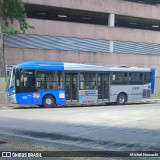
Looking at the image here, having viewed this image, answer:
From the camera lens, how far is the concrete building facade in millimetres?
37469

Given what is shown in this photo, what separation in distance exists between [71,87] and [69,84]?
250 millimetres

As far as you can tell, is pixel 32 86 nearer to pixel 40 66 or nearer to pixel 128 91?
pixel 40 66

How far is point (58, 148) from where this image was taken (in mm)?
9391

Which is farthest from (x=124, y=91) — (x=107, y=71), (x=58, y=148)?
(x=58, y=148)

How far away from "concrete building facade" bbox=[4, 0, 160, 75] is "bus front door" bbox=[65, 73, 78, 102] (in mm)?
12301

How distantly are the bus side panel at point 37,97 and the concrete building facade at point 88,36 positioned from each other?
40.8 ft

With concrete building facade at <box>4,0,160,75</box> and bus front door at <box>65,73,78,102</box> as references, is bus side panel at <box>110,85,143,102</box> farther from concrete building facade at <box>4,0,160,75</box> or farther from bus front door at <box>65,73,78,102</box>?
concrete building facade at <box>4,0,160,75</box>

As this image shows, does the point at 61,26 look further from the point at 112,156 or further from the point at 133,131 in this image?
the point at 112,156

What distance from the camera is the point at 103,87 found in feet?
89.6

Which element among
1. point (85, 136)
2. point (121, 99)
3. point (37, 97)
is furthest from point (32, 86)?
point (85, 136)

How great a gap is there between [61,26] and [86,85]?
1425 cm

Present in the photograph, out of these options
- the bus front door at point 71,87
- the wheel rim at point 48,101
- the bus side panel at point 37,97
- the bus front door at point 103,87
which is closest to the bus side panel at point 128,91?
the bus front door at point 103,87

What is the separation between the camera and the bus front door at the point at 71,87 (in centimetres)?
2573

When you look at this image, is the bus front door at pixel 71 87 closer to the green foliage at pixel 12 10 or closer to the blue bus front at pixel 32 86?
the blue bus front at pixel 32 86
